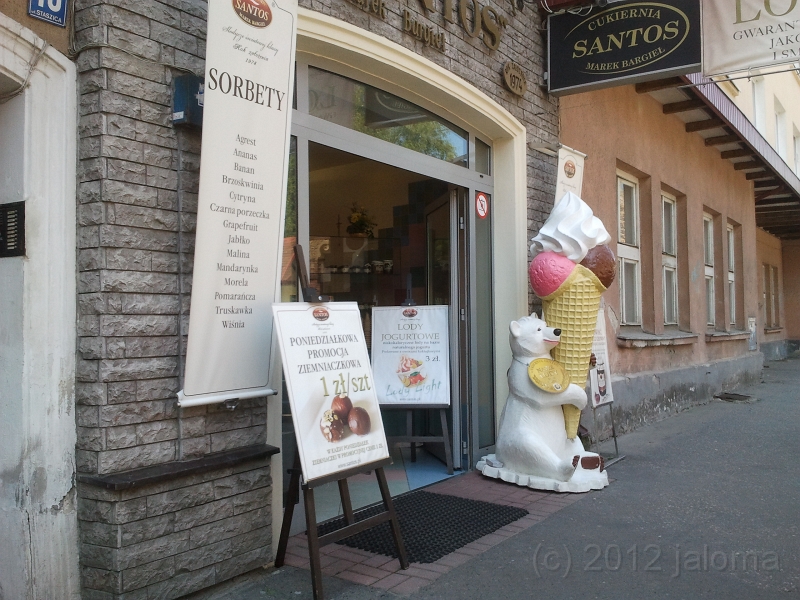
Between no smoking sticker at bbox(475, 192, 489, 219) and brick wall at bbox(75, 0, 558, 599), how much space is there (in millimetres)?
3267

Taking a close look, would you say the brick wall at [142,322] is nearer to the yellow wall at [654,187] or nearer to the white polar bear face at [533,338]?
the white polar bear face at [533,338]

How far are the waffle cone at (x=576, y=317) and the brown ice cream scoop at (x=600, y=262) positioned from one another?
0.38ft

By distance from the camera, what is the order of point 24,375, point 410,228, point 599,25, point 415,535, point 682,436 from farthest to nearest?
point 682,436
point 410,228
point 599,25
point 415,535
point 24,375

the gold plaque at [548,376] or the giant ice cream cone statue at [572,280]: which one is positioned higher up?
the giant ice cream cone statue at [572,280]

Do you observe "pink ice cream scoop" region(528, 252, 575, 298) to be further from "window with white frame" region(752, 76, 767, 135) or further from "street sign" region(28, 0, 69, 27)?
"window with white frame" region(752, 76, 767, 135)

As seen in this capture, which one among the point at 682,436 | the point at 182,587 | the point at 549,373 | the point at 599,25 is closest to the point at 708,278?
the point at 682,436

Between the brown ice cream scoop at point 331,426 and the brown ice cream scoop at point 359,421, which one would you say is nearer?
the brown ice cream scoop at point 331,426

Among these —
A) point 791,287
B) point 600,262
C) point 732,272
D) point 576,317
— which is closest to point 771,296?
point 791,287

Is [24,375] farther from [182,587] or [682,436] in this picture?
[682,436]

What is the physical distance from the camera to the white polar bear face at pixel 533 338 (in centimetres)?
556

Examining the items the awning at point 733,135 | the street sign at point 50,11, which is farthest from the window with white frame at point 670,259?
the street sign at point 50,11

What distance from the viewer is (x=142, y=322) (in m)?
3.39

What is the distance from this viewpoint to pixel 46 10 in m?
3.24

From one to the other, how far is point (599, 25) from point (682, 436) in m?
4.35
